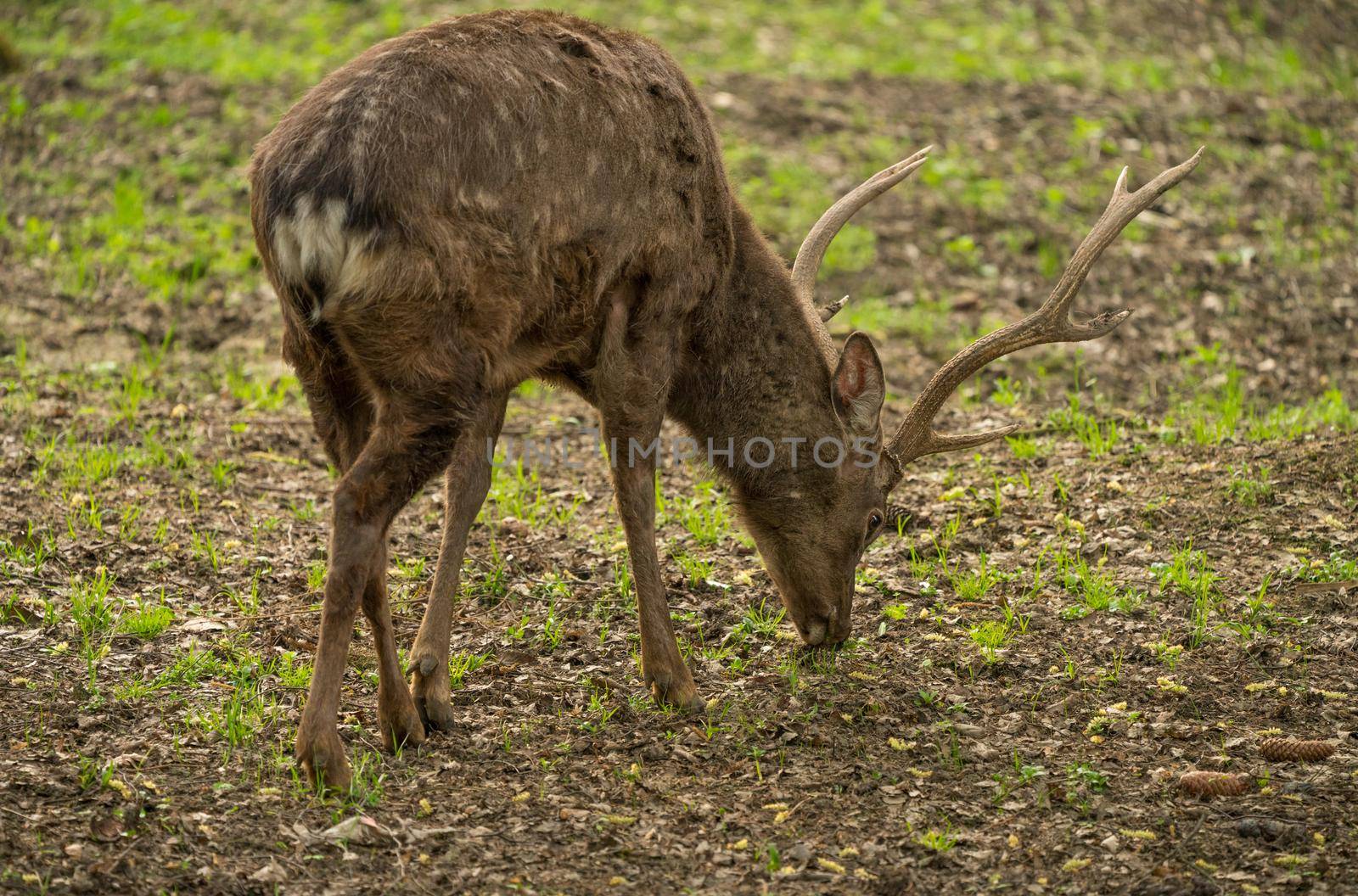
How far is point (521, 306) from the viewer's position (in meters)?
4.57

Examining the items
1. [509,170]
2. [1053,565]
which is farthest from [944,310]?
[509,170]

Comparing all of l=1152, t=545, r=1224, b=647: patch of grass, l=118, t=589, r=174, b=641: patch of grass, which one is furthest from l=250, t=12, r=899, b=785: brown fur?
l=1152, t=545, r=1224, b=647: patch of grass

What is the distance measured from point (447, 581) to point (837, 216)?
2377mm

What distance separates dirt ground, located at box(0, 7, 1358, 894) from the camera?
162 inches

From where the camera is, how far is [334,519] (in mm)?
4172

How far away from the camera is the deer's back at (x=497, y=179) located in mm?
4156

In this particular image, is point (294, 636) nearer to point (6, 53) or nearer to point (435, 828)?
point (435, 828)

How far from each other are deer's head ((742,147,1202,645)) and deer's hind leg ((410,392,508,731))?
1.24 meters

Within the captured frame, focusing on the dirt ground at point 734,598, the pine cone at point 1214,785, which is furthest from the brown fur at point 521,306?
the pine cone at point 1214,785

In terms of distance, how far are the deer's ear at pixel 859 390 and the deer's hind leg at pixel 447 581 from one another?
134cm

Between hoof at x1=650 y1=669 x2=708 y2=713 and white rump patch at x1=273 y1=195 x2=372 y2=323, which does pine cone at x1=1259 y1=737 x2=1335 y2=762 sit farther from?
white rump patch at x1=273 y1=195 x2=372 y2=323

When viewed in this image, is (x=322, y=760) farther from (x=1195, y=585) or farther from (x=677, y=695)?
(x=1195, y=585)

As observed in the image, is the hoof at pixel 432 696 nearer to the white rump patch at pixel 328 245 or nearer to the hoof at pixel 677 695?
the hoof at pixel 677 695

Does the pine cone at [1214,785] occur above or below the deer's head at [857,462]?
below
